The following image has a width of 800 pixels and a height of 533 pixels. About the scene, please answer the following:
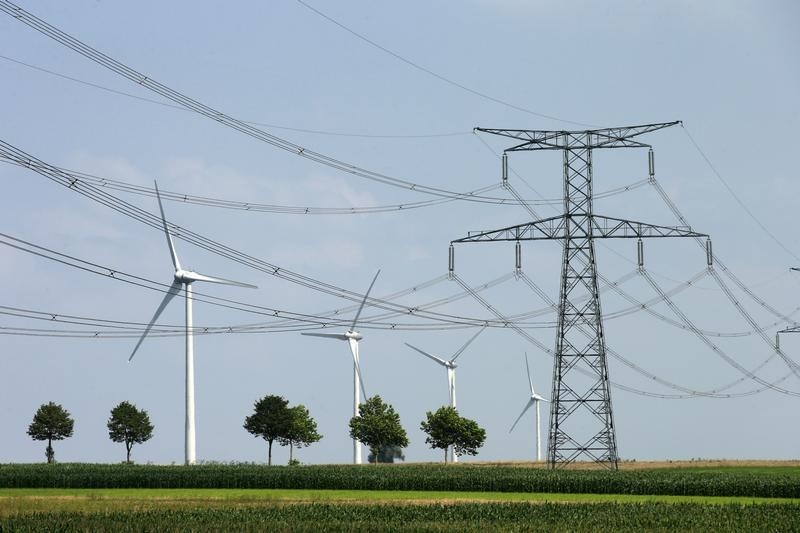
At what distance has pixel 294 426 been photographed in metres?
157

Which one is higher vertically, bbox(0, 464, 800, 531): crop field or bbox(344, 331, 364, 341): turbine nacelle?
bbox(344, 331, 364, 341): turbine nacelle

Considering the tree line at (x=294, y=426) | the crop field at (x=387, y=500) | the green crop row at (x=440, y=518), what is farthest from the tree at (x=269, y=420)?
the green crop row at (x=440, y=518)

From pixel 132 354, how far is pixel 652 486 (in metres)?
45.4

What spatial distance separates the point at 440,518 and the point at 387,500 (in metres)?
18.1

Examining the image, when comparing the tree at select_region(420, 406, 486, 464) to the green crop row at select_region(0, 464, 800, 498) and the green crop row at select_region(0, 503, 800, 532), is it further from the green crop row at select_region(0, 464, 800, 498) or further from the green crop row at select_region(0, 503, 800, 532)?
the green crop row at select_region(0, 503, 800, 532)

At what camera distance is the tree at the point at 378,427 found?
542ft

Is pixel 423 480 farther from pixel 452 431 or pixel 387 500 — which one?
pixel 452 431

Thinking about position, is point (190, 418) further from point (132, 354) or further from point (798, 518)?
point (798, 518)

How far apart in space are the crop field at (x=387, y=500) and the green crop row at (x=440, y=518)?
0.31ft

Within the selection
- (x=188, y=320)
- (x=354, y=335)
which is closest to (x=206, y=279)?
(x=188, y=320)

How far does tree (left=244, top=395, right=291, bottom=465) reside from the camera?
507 ft

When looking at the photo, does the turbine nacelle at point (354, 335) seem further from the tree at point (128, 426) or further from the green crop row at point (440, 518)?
the green crop row at point (440, 518)

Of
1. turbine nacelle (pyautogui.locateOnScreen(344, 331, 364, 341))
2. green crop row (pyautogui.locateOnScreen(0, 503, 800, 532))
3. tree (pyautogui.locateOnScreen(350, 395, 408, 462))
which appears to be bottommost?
green crop row (pyautogui.locateOnScreen(0, 503, 800, 532))

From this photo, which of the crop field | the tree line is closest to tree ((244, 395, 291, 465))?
the tree line
